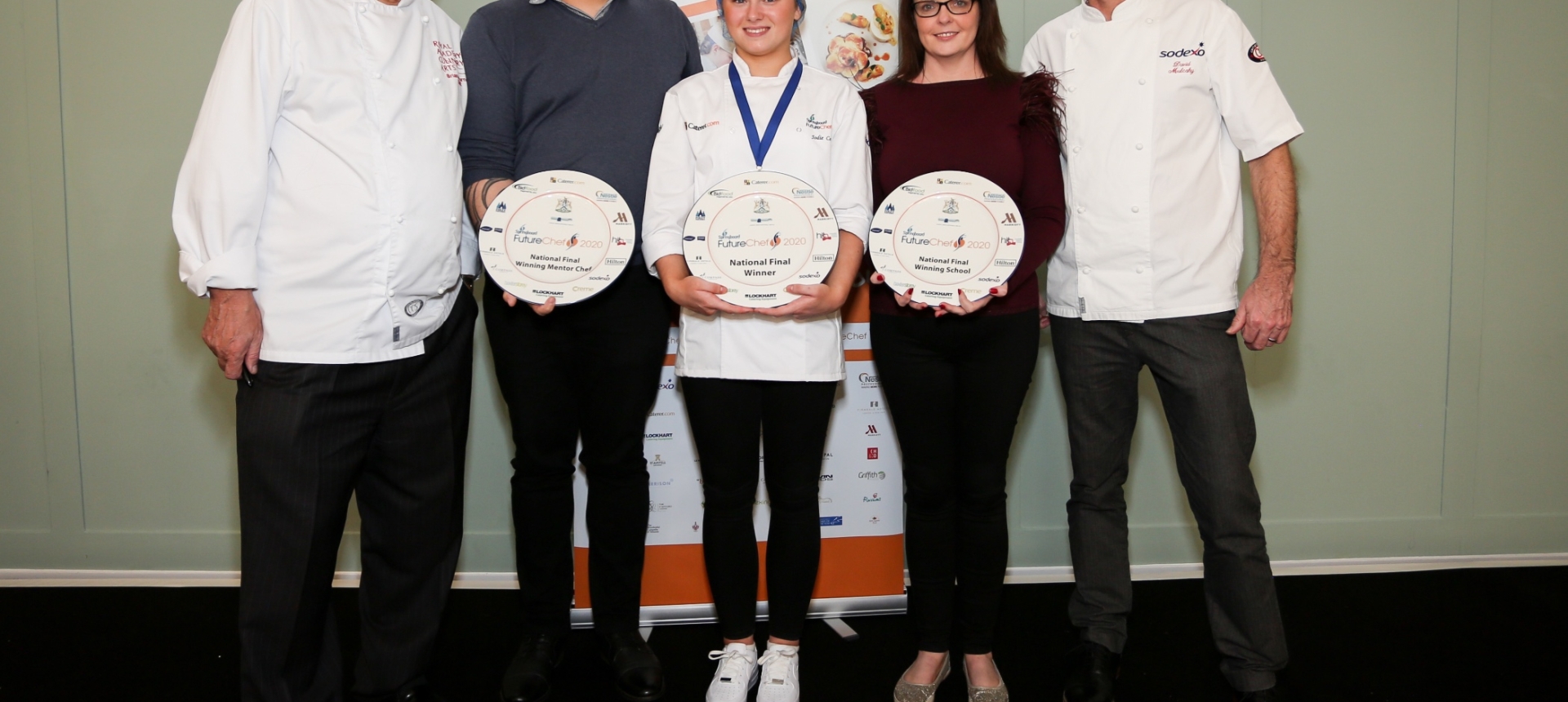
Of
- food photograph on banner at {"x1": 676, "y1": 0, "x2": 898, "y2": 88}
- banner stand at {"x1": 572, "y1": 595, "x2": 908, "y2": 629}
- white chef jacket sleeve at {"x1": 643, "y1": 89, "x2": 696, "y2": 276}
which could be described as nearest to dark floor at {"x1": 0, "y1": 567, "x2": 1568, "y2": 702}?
banner stand at {"x1": 572, "y1": 595, "x2": 908, "y2": 629}

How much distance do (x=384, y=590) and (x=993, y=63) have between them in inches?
75.0

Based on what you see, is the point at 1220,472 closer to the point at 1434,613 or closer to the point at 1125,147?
the point at 1125,147

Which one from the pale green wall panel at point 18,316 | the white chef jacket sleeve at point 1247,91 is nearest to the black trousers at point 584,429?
the white chef jacket sleeve at point 1247,91

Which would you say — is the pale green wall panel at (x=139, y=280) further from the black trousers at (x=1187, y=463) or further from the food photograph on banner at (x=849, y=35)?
the black trousers at (x=1187, y=463)

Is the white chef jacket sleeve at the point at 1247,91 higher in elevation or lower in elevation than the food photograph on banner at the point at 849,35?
lower

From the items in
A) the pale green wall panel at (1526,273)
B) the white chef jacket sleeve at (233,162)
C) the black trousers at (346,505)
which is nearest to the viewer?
the white chef jacket sleeve at (233,162)

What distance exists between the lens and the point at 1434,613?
8.75ft

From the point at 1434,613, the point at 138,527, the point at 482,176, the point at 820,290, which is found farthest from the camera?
the point at 138,527

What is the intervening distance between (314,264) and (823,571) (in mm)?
1666

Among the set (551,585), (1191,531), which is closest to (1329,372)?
(1191,531)

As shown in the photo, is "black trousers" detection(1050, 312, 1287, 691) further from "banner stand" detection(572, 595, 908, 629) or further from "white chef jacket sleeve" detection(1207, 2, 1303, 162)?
"banner stand" detection(572, 595, 908, 629)

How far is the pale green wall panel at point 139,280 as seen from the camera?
2826 mm

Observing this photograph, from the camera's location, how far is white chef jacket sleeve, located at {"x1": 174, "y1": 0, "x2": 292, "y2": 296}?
1642 mm

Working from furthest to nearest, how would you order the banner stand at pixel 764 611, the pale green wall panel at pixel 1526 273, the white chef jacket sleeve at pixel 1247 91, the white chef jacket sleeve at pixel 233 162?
1. the pale green wall panel at pixel 1526 273
2. the banner stand at pixel 764 611
3. the white chef jacket sleeve at pixel 1247 91
4. the white chef jacket sleeve at pixel 233 162
